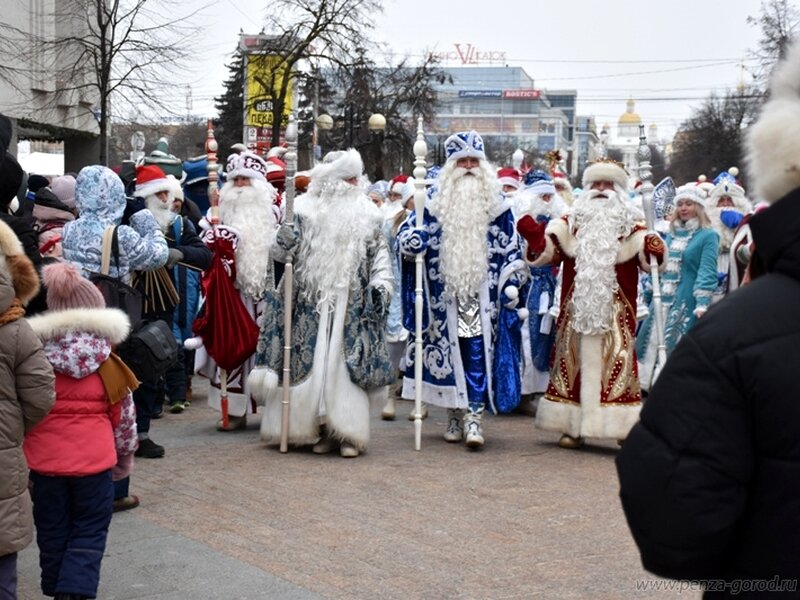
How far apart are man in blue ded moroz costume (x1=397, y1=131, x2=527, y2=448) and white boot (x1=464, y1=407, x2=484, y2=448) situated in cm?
1

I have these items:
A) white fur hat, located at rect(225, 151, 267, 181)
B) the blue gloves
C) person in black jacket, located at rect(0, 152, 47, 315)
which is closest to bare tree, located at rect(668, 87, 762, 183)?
the blue gloves

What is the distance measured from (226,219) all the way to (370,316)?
1.80 m

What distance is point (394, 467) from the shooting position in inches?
300

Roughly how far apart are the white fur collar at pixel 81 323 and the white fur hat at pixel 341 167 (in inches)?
141

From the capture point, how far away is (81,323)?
4.67m

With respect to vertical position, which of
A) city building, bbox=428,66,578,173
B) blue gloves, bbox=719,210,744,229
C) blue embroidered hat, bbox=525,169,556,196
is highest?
city building, bbox=428,66,578,173

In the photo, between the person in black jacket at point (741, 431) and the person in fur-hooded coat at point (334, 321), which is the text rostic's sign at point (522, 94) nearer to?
the person in fur-hooded coat at point (334, 321)

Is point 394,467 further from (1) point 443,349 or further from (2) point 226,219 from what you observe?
(2) point 226,219

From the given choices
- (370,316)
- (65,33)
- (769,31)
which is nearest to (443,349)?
(370,316)

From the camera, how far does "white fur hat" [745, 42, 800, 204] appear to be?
204 cm

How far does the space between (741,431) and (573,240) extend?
21.1 feet

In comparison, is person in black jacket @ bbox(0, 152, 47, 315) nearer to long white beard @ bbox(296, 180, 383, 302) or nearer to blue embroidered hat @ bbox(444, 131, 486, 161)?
long white beard @ bbox(296, 180, 383, 302)

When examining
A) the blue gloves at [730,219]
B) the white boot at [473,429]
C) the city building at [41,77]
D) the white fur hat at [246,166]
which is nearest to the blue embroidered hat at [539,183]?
the blue gloves at [730,219]

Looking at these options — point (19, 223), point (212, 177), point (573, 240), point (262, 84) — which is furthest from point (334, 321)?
point (262, 84)
